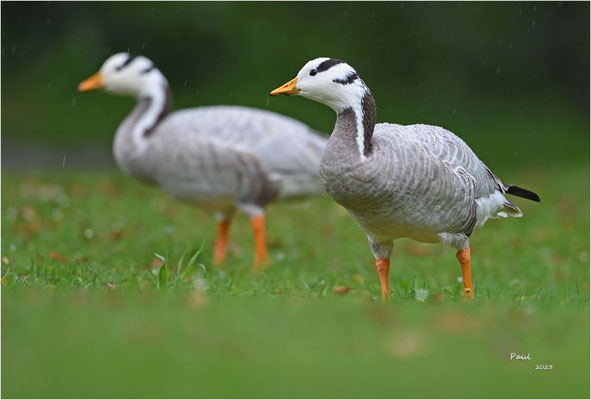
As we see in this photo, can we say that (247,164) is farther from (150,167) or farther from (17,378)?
(17,378)

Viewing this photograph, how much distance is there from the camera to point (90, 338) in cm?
389

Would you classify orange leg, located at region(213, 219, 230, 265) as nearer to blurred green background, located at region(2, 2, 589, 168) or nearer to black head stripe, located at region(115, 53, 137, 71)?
black head stripe, located at region(115, 53, 137, 71)

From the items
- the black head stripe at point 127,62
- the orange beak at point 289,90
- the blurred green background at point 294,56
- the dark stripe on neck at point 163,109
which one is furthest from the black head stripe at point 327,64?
the blurred green background at point 294,56

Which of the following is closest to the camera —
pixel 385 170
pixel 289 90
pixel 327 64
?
pixel 385 170

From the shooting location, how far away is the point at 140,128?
344 inches

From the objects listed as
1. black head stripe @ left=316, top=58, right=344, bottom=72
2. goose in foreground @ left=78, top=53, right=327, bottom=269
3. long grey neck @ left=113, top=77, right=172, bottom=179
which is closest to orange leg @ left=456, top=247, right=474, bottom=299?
black head stripe @ left=316, top=58, right=344, bottom=72

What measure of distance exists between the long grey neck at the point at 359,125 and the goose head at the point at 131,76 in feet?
14.1

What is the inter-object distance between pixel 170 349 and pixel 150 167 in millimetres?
4811

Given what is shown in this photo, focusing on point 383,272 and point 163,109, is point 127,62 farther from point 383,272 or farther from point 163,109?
point 383,272

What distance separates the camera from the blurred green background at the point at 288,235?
3.79 m

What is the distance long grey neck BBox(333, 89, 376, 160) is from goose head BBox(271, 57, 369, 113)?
35 mm

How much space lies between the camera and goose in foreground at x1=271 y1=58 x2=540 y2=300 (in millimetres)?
5180

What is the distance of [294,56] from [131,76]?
9.84 m

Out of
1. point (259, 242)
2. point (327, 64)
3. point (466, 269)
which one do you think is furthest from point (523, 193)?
point (259, 242)
